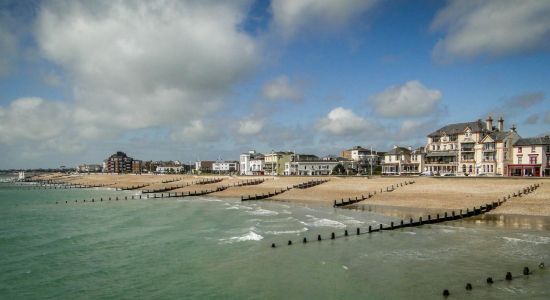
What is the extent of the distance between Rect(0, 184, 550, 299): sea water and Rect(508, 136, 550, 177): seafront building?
4430cm

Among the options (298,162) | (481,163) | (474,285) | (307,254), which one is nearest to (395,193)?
(481,163)

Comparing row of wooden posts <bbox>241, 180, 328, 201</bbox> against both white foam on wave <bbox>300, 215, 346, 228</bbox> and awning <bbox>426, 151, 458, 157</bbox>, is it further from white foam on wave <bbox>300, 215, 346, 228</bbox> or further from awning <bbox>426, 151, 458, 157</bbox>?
awning <bbox>426, 151, 458, 157</bbox>

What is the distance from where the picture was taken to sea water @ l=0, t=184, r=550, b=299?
23531 millimetres

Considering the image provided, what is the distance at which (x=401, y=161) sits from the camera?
4473 inches

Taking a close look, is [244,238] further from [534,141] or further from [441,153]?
[441,153]

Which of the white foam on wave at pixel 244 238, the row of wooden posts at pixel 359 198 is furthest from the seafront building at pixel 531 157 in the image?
the white foam on wave at pixel 244 238

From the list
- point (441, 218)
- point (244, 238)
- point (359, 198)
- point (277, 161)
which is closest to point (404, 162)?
point (359, 198)

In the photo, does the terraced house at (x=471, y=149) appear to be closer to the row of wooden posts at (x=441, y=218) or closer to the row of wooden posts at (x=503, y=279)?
the row of wooden posts at (x=441, y=218)

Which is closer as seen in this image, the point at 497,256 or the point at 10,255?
the point at 497,256

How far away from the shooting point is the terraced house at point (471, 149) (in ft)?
282

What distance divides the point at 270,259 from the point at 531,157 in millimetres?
72800

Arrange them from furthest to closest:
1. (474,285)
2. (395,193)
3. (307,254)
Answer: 1. (395,193)
2. (307,254)
3. (474,285)

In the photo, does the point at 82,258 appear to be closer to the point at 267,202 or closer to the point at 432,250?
the point at 432,250

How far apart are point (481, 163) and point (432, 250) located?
6738 cm
